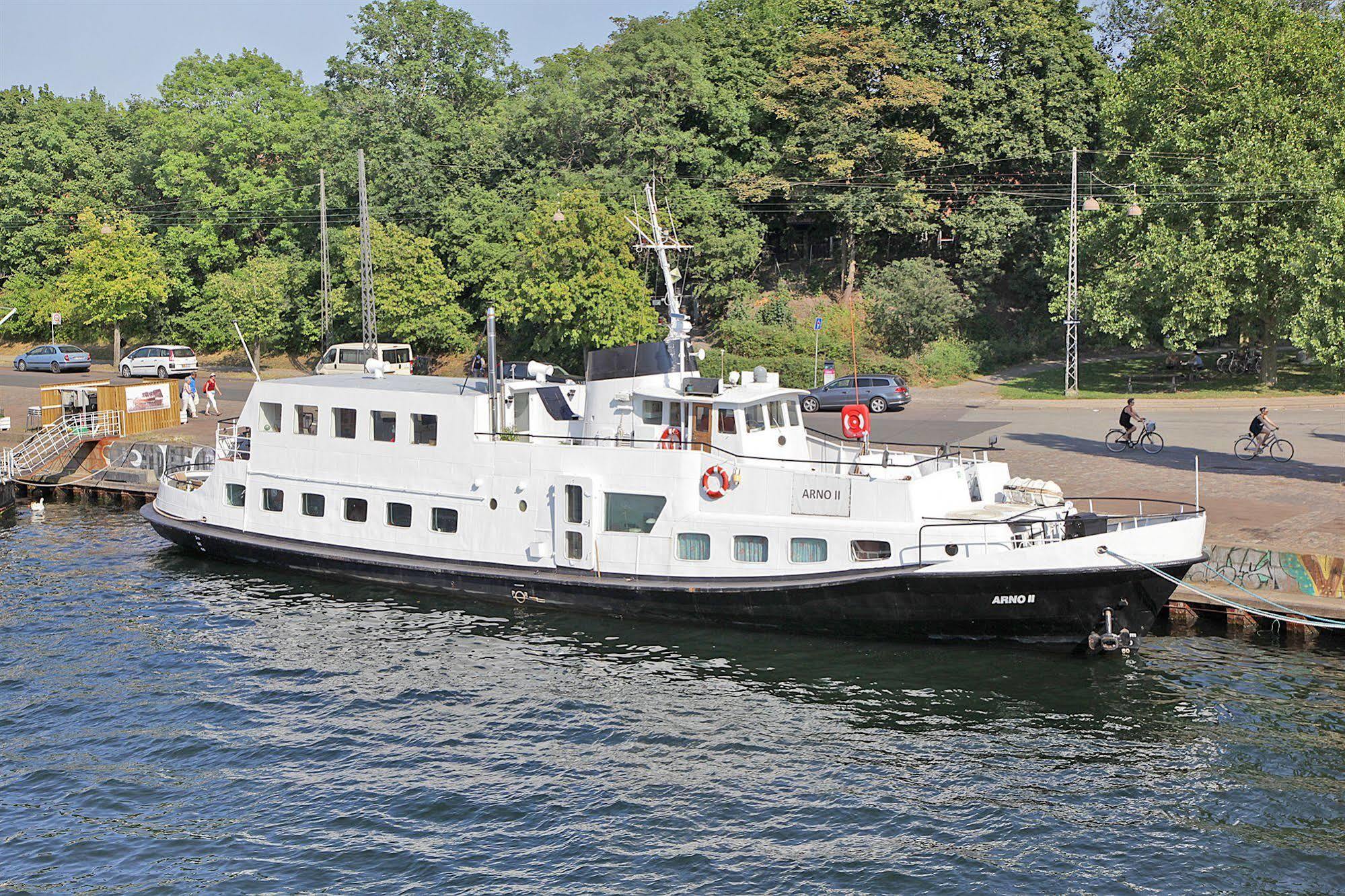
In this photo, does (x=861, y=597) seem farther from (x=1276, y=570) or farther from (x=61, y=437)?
(x=61, y=437)

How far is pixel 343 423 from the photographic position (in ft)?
101

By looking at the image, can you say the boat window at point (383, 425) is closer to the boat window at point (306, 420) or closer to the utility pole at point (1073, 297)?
the boat window at point (306, 420)

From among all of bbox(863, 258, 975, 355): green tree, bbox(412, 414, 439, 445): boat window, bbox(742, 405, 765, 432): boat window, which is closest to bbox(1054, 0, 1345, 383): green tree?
bbox(863, 258, 975, 355): green tree

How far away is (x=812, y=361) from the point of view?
201 feet

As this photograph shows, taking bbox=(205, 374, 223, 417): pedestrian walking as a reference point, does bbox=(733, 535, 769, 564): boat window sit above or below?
below

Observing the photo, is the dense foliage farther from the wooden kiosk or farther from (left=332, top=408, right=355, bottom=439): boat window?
(left=332, top=408, right=355, bottom=439): boat window

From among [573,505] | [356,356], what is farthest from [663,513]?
[356,356]

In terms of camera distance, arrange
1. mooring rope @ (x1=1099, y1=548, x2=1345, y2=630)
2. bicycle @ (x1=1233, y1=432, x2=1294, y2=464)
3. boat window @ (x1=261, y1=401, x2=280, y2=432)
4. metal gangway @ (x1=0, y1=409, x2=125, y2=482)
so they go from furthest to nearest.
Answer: metal gangway @ (x1=0, y1=409, x2=125, y2=482), bicycle @ (x1=1233, y1=432, x2=1294, y2=464), boat window @ (x1=261, y1=401, x2=280, y2=432), mooring rope @ (x1=1099, y1=548, x2=1345, y2=630)

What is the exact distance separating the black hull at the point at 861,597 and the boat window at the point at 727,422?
11.2 ft

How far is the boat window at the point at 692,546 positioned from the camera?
2678cm

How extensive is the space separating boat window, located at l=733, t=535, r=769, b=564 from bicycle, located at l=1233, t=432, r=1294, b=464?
1903 centimetres

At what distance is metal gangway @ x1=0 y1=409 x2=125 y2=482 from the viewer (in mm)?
44375

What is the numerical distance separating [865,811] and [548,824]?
4843 mm

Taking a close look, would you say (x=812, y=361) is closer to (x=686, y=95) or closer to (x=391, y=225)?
(x=686, y=95)
